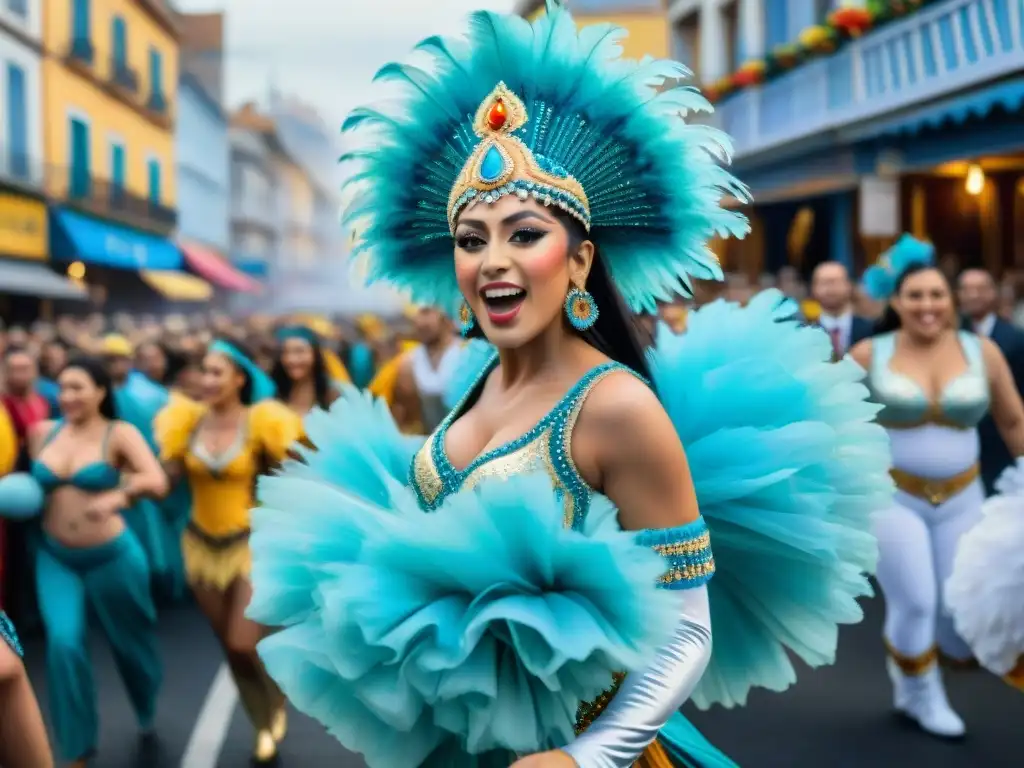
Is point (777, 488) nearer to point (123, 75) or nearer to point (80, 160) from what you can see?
point (80, 160)

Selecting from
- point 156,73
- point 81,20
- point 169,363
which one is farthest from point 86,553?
point 156,73

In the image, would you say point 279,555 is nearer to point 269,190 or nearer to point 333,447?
point 333,447

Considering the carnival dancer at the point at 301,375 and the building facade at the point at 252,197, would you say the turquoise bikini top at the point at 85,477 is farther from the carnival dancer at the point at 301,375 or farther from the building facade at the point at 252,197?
the building facade at the point at 252,197

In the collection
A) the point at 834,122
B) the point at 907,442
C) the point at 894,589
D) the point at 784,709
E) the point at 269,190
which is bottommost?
the point at 784,709

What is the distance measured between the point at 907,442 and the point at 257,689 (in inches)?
128

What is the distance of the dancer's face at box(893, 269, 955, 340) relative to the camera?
6000 millimetres

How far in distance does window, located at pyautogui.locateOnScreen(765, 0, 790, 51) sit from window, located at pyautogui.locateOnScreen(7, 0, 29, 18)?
13931mm

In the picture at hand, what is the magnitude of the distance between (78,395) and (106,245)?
2285 cm

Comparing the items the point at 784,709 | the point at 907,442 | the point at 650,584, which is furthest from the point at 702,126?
the point at 784,709

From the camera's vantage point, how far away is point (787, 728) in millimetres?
5953

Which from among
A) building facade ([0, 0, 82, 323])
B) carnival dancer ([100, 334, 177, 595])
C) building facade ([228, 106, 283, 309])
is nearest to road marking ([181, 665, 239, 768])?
carnival dancer ([100, 334, 177, 595])

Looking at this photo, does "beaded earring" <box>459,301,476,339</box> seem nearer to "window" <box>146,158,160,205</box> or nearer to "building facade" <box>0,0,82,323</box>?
"building facade" <box>0,0,82,323</box>

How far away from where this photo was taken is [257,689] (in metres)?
5.73

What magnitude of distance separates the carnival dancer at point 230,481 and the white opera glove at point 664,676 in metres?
3.79
